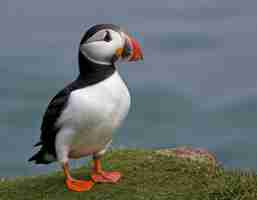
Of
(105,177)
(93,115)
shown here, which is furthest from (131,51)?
(105,177)

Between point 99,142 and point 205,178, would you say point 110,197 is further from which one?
point 205,178

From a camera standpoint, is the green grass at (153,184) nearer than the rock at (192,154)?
Yes

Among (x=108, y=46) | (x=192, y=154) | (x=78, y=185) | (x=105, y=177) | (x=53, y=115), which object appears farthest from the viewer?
(x=192, y=154)

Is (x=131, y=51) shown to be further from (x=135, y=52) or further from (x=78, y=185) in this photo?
(x=78, y=185)

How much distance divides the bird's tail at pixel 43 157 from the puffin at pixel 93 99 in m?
0.31

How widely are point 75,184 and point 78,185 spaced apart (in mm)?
54

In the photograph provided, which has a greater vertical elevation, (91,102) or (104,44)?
(104,44)

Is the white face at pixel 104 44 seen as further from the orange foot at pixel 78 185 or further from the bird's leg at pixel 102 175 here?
the orange foot at pixel 78 185

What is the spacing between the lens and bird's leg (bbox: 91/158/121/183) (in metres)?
9.81

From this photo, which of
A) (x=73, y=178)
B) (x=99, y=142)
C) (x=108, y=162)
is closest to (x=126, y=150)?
(x=108, y=162)

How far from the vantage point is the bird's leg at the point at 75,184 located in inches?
374

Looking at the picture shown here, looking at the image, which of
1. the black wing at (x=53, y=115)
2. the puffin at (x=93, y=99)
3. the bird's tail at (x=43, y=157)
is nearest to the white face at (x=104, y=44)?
the puffin at (x=93, y=99)

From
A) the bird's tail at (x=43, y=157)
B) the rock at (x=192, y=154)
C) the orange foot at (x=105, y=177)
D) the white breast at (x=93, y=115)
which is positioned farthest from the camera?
the rock at (x=192, y=154)

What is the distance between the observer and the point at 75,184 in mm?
9625
